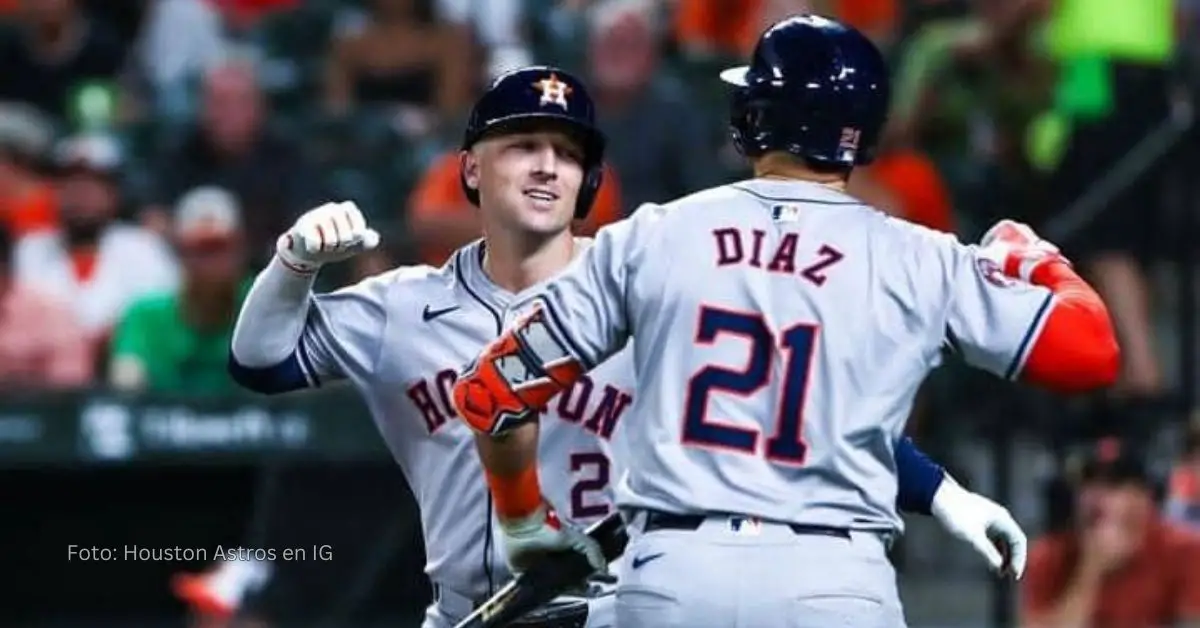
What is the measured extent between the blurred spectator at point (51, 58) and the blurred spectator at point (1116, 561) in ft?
17.0

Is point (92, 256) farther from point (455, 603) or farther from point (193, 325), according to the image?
point (455, 603)

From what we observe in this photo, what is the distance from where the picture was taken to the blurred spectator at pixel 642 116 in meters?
9.71

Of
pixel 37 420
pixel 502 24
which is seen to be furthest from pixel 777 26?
pixel 502 24

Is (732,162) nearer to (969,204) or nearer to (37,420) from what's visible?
(969,204)

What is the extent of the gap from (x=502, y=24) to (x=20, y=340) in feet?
8.86

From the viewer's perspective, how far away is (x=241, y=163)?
10547mm

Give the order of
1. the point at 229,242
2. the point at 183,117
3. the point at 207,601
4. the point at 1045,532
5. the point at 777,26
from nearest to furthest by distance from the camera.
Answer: the point at 777,26 < the point at 207,601 < the point at 1045,532 < the point at 229,242 < the point at 183,117

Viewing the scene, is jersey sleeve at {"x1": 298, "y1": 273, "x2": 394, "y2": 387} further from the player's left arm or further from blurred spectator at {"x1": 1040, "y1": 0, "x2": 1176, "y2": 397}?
blurred spectator at {"x1": 1040, "y1": 0, "x2": 1176, "y2": 397}

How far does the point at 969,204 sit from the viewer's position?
9.70 meters

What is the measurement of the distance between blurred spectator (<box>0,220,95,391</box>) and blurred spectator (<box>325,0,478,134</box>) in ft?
6.05

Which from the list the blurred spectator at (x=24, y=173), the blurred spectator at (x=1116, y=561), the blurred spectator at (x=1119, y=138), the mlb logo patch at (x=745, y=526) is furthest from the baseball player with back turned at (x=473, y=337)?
the blurred spectator at (x=24, y=173)

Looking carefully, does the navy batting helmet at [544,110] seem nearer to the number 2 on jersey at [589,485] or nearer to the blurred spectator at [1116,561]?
the number 2 on jersey at [589,485]

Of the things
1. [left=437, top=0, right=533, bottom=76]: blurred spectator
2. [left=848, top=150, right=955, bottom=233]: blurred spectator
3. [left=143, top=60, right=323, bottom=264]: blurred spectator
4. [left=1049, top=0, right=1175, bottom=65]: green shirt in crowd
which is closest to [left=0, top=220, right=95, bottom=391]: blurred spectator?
[left=143, top=60, right=323, bottom=264]: blurred spectator

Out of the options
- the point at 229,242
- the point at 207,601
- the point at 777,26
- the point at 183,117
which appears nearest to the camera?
the point at 777,26
